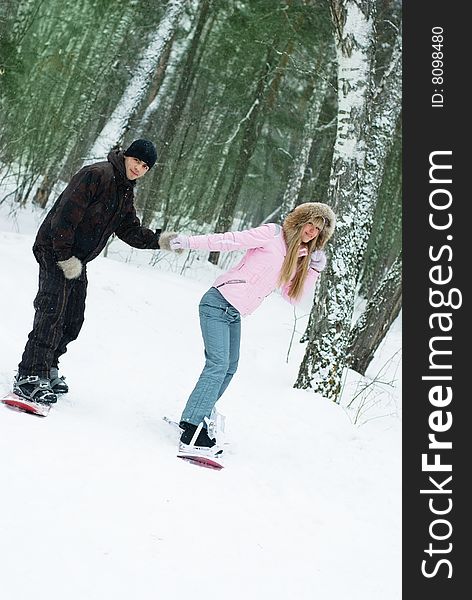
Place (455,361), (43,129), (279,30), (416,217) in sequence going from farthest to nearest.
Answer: (279,30), (43,129), (416,217), (455,361)

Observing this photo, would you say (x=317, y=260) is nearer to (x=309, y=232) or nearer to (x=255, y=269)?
(x=309, y=232)

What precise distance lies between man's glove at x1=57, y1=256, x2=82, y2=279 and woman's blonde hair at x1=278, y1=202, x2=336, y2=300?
4.10 feet

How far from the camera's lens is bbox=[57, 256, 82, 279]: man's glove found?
436 centimetres

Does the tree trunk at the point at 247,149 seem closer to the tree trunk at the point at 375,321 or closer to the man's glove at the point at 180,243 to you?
the tree trunk at the point at 375,321

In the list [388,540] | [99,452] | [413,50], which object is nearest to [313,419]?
[388,540]

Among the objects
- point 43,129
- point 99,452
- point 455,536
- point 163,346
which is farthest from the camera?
point 43,129

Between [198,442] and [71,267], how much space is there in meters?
1.30

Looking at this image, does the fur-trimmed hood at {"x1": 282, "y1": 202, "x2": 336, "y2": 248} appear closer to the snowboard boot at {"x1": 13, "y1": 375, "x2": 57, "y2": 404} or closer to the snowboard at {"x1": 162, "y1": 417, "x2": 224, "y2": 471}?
the snowboard at {"x1": 162, "y1": 417, "x2": 224, "y2": 471}

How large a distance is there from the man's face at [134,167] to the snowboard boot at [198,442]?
157 cm

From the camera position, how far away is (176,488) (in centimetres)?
373

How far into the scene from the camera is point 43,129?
13.8 metres

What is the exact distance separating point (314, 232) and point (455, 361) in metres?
1.16

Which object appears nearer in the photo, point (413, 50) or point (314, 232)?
point (314, 232)

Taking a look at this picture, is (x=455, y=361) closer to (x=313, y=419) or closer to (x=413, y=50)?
(x=313, y=419)
